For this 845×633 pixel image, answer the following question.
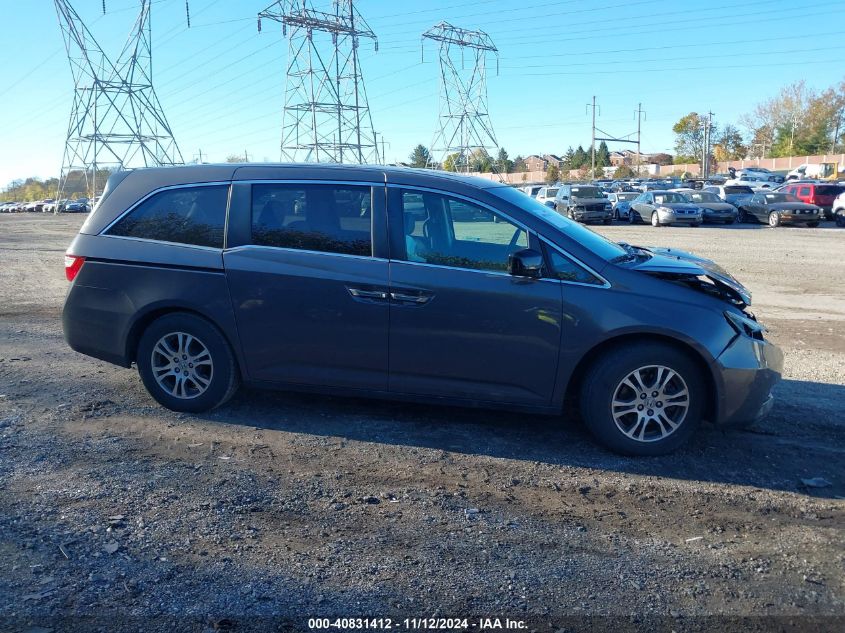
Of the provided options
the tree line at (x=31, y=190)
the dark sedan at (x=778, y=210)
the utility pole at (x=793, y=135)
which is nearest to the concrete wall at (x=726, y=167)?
the utility pole at (x=793, y=135)

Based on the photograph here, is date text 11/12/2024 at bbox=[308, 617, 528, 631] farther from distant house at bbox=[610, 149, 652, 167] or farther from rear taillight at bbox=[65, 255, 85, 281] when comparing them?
distant house at bbox=[610, 149, 652, 167]

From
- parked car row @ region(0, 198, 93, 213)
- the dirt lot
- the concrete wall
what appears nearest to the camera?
the dirt lot

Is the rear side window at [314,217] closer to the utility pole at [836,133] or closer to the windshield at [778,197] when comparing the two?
the windshield at [778,197]

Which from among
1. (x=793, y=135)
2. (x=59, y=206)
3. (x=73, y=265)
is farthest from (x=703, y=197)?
(x=793, y=135)

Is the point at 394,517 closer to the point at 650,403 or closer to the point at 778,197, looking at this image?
the point at 650,403

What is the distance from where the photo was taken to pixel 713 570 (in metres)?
3.50

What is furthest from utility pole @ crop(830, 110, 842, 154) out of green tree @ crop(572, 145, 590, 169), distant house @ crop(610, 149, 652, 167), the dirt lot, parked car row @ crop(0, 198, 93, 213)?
the dirt lot

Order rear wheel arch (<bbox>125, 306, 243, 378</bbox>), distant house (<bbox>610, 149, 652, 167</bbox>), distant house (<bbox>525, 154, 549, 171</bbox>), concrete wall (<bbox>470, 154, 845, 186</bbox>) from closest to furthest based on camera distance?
rear wheel arch (<bbox>125, 306, 243, 378</bbox>)
concrete wall (<bbox>470, 154, 845, 186</bbox>)
distant house (<bbox>610, 149, 652, 167</bbox>)
distant house (<bbox>525, 154, 549, 171</bbox>)

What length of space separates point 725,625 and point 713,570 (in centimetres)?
47

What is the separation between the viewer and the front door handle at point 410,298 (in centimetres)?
497

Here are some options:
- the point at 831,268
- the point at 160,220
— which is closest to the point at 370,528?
the point at 160,220

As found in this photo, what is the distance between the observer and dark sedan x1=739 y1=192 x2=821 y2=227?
29.4 metres

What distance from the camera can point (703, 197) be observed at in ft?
108

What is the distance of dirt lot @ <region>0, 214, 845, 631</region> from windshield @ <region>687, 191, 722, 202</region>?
28.1 meters
